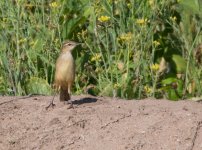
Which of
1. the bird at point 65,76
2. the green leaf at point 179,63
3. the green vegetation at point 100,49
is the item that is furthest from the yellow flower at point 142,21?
the green leaf at point 179,63

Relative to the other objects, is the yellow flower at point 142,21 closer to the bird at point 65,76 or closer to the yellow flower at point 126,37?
the yellow flower at point 126,37

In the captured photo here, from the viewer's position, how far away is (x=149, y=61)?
30.1ft

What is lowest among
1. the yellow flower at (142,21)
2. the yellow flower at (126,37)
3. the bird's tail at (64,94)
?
the bird's tail at (64,94)

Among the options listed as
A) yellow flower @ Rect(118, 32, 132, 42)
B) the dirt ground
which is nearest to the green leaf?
yellow flower @ Rect(118, 32, 132, 42)

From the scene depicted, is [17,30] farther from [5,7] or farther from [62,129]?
[62,129]

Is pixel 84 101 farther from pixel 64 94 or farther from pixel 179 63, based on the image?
pixel 179 63

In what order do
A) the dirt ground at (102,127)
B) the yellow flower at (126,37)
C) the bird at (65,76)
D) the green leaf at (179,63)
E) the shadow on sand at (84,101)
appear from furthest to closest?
the green leaf at (179,63)
the yellow flower at (126,37)
the shadow on sand at (84,101)
the bird at (65,76)
the dirt ground at (102,127)

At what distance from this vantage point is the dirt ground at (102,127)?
7129mm

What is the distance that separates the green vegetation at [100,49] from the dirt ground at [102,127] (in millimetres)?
1215

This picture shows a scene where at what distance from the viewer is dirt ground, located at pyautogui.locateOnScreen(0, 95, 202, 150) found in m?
7.13

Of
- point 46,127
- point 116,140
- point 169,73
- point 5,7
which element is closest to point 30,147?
point 46,127

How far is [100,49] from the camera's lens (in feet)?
29.7

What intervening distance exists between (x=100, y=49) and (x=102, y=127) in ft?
6.16

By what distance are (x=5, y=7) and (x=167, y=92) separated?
89.4 inches
